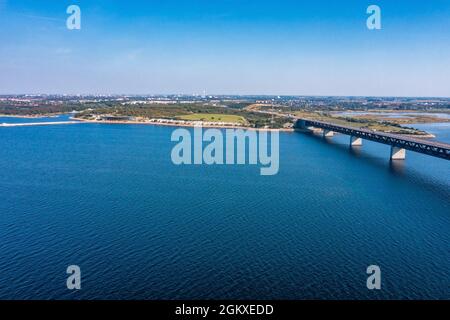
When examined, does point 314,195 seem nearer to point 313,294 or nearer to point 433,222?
point 433,222

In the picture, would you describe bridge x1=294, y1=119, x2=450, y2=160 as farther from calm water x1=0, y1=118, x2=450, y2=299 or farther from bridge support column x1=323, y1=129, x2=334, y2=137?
bridge support column x1=323, y1=129, x2=334, y2=137

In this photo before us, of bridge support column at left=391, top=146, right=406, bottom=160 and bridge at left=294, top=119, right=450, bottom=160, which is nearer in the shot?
bridge at left=294, top=119, right=450, bottom=160

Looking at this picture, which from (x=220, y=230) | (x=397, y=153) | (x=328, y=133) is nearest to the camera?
(x=220, y=230)

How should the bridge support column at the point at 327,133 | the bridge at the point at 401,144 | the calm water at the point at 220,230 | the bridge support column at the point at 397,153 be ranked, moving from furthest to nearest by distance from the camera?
the bridge support column at the point at 327,133 < the bridge support column at the point at 397,153 < the bridge at the point at 401,144 < the calm water at the point at 220,230

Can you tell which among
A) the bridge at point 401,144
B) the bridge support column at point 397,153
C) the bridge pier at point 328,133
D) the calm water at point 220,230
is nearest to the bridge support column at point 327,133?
the bridge pier at point 328,133

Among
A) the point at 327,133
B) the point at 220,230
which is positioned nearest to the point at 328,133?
the point at 327,133

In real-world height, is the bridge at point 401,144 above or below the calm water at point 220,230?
above

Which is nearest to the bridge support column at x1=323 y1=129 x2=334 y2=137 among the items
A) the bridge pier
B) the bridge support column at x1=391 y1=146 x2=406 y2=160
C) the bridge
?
the bridge pier

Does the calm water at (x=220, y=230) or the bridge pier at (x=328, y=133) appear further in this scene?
the bridge pier at (x=328, y=133)

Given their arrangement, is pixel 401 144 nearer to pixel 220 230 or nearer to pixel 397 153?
pixel 397 153

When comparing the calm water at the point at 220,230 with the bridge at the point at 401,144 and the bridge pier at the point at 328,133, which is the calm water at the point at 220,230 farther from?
the bridge pier at the point at 328,133
